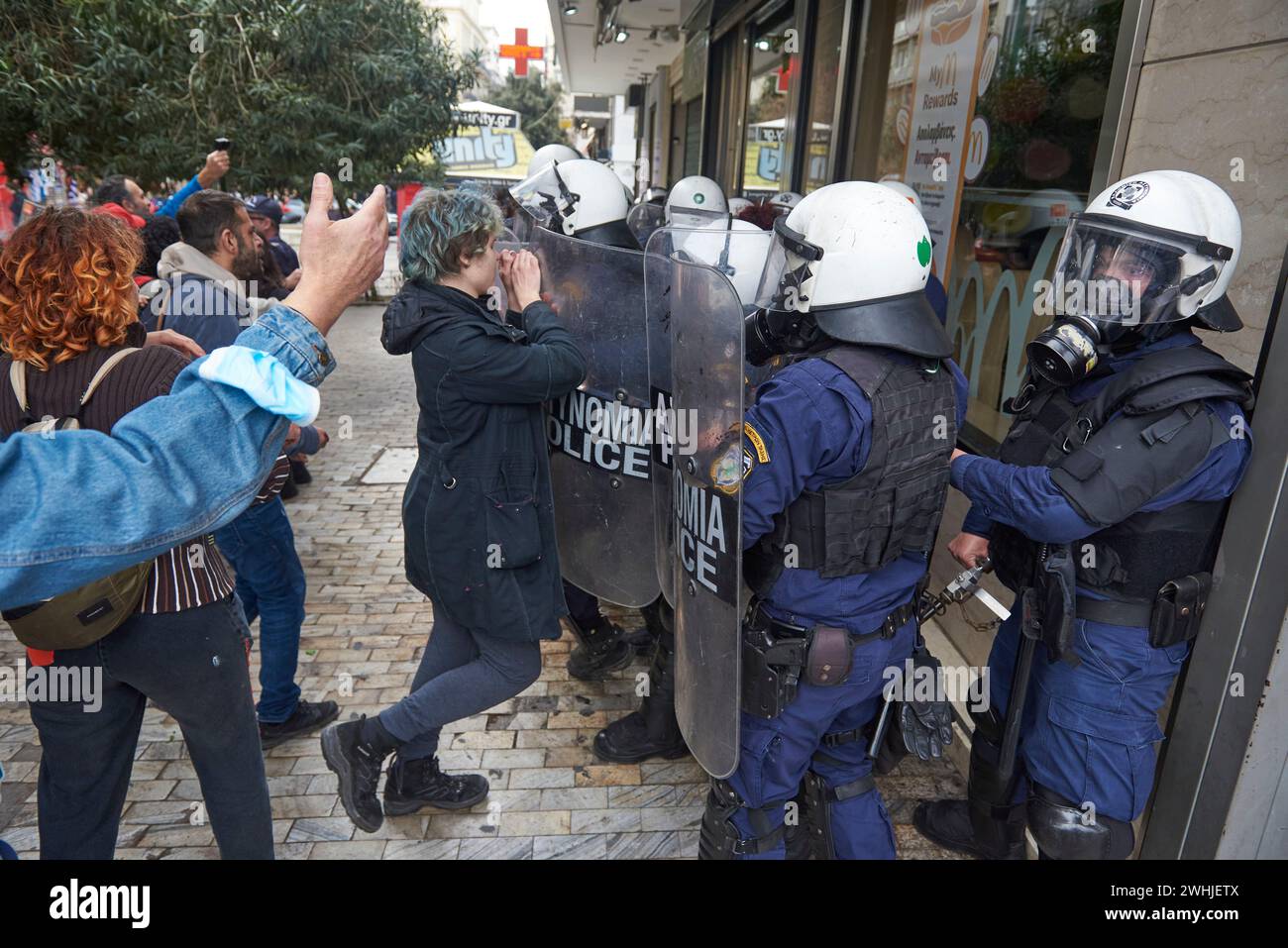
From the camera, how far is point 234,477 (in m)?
0.98

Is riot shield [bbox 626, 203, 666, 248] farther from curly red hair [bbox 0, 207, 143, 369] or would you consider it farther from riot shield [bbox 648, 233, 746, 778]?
curly red hair [bbox 0, 207, 143, 369]

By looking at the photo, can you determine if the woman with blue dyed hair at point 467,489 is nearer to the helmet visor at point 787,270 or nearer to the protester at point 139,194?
the helmet visor at point 787,270

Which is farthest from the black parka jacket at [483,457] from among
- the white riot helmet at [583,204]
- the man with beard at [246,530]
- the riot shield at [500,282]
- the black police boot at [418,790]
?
the white riot helmet at [583,204]

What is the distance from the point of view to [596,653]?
144 inches

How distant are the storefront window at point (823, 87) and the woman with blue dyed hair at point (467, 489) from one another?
379 cm

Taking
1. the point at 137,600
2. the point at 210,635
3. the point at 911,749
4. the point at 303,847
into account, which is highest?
the point at 137,600

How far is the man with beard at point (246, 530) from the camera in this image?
2.98 m

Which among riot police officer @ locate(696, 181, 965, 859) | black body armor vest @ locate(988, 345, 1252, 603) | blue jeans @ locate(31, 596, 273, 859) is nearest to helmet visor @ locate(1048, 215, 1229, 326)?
black body armor vest @ locate(988, 345, 1252, 603)

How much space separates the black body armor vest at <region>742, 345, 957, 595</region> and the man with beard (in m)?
1.75

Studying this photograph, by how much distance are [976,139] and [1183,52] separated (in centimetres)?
153

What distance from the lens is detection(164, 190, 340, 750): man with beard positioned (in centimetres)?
298

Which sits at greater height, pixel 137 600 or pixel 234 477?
pixel 234 477
